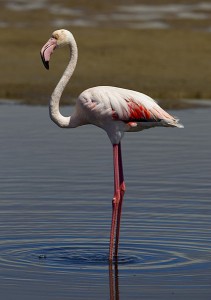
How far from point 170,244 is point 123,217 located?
3.87 feet

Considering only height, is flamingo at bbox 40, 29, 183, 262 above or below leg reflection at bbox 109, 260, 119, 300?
above

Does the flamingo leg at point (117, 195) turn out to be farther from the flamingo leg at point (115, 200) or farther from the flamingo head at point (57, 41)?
the flamingo head at point (57, 41)

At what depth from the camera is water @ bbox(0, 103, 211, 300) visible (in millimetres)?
8430

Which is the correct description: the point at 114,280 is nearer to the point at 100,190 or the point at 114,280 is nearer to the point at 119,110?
the point at 119,110

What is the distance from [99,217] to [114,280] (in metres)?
2.26

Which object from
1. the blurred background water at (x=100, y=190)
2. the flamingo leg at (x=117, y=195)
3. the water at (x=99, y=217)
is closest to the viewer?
the water at (x=99, y=217)

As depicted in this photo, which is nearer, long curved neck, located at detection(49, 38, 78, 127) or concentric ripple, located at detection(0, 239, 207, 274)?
concentric ripple, located at detection(0, 239, 207, 274)

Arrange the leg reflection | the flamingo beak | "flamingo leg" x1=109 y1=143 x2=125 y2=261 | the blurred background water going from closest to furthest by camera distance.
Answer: the leg reflection
the blurred background water
"flamingo leg" x1=109 y1=143 x2=125 y2=261
the flamingo beak

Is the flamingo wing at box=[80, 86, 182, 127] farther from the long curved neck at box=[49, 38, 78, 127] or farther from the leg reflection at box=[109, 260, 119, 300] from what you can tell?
the leg reflection at box=[109, 260, 119, 300]

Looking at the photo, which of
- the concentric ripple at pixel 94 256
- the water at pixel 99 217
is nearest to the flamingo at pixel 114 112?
the concentric ripple at pixel 94 256

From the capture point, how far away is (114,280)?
8578 mm

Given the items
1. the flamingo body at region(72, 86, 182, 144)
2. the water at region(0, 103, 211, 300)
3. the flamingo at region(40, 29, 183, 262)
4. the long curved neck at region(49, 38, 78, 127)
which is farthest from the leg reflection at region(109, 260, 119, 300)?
the long curved neck at region(49, 38, 78, 127)

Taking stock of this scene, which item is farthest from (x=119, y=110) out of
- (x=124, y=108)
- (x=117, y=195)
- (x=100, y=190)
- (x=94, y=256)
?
(x=100, y=190)

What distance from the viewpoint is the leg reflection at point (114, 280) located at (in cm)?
807
